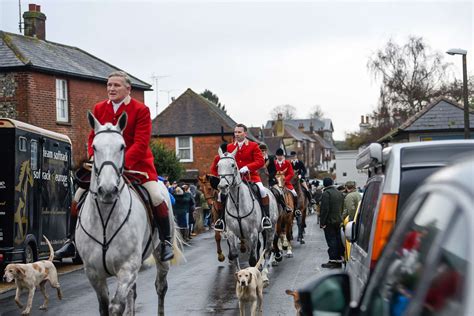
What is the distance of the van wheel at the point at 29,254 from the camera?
55.8 ft

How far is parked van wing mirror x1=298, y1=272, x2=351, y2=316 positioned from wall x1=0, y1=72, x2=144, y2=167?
25.5 metres

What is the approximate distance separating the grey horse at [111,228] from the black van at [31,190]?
8.24 m

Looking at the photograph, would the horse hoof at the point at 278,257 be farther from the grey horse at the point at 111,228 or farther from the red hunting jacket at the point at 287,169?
the grey horse at the point at 111,228

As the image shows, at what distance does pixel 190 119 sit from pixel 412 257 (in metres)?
57.2

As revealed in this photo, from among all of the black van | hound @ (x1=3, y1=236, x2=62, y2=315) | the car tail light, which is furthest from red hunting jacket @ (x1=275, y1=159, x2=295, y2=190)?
the car tail light

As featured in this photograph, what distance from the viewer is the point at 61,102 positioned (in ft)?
106

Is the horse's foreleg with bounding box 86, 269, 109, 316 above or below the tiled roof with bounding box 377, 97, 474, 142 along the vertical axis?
below

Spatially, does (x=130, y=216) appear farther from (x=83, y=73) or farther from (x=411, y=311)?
(x=83, y=73)

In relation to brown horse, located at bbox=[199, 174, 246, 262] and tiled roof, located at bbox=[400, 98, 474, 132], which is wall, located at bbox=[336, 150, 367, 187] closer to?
tiled roof, located at bbox=[400, 98, 474, 132]

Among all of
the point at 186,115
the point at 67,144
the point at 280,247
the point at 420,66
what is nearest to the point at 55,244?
the point at 67,144

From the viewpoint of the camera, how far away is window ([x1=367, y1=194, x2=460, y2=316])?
2.67 m

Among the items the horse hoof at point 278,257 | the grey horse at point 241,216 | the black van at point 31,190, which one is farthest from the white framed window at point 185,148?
the grey horse at point 241,216

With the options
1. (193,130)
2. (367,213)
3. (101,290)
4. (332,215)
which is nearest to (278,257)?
(332,215)

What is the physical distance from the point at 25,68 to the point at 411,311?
2846cm
